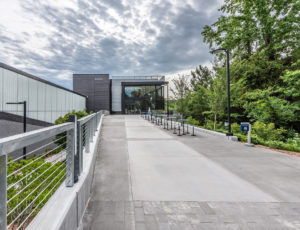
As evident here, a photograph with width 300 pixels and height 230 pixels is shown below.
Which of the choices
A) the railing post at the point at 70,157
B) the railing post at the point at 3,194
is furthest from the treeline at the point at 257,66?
the railing post at the point at 3,194

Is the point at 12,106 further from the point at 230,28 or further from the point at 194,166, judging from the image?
the point at 230,28

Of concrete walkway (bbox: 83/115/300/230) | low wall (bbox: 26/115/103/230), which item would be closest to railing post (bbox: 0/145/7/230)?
low wall (bbox: 26/115/103/230)

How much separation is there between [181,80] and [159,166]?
17.1 m

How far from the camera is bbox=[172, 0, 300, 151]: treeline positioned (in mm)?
14289

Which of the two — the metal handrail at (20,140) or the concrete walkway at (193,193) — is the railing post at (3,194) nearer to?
the metal handrail at (20,140)

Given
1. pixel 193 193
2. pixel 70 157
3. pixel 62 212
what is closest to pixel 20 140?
→ pixel 62 212

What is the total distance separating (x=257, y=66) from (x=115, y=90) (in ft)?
111

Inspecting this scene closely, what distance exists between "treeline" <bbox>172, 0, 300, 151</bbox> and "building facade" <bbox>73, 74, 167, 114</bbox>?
70.5ft

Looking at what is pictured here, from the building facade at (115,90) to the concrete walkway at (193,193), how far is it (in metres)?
36.6

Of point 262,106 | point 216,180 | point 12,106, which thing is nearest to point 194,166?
point 216,180

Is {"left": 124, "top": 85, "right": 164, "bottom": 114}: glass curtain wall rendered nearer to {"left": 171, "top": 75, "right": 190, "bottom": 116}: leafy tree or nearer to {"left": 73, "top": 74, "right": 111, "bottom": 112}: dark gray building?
{"left": 73, "top": 74, "right": 111, "bottom": 112}: dark gray building

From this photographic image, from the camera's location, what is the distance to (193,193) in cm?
326

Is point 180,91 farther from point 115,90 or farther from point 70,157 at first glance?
point 115,90

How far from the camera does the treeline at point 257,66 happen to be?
14.3m
